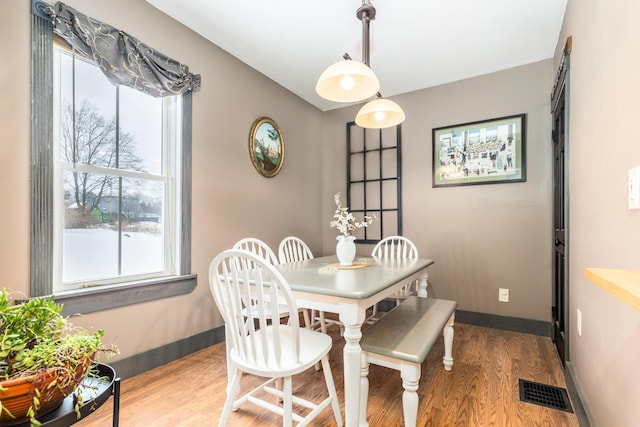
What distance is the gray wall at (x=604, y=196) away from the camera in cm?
103

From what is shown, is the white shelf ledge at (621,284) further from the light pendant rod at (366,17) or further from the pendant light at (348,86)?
the light pendant rod at (366,17)

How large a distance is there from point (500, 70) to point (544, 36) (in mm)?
517

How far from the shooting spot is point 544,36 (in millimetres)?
2539

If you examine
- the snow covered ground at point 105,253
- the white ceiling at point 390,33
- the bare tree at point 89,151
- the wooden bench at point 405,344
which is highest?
the white ceiling at point 390,33

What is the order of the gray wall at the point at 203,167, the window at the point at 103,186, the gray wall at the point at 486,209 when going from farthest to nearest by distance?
the gray wall at the point at 486,209
the window at the point at 103,186
the gray wall at the point at 203,167

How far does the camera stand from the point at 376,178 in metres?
3.72

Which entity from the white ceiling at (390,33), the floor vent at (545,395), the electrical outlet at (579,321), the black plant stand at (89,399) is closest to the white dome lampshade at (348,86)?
the white ceiling at (390,33)

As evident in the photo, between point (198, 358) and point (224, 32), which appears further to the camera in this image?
point (224, 32)

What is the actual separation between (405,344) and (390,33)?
2.37 m

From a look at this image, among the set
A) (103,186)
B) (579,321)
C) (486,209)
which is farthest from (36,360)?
(486,209)

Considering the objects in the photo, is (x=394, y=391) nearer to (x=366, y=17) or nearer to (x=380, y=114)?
(x=380, y=114)

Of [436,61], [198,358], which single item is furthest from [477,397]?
[436,61]

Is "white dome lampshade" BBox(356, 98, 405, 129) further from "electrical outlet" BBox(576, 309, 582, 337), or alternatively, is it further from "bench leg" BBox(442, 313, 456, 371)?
"electrical outlet" BBox(576, 309, 582, 337)

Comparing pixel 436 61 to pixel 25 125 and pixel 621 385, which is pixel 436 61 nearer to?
pixel 621 385
